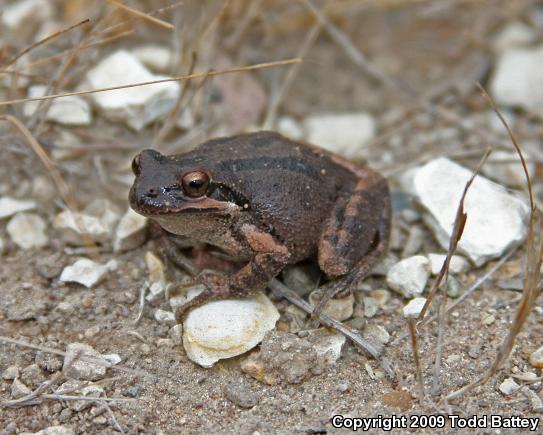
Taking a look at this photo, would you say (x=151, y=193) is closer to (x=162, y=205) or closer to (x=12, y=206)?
(x=162, y=205)

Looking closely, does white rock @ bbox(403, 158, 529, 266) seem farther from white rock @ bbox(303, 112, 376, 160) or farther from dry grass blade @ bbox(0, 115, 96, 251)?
dry grass blade @ bbox(0, 115, 96, 251)

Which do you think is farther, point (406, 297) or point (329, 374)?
point (406, 297)

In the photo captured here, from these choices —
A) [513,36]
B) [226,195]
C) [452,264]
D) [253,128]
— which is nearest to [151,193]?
[226,195]

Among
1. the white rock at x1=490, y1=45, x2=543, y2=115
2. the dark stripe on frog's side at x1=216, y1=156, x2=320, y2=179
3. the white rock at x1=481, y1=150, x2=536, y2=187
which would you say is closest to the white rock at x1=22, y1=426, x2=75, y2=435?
the dark stripe on frog's side at x1=216, y1=156, x2=320, y2=179

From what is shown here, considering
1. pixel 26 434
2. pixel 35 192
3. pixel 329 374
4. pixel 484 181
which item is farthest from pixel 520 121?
pixel 26 434

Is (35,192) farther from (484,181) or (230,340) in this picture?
(484,181)

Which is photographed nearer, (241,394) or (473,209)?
(241,394)
